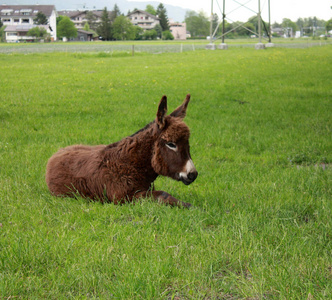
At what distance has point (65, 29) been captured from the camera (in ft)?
449

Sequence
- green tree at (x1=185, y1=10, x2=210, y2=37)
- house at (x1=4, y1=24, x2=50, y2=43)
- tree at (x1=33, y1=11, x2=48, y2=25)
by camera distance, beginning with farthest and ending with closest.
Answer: green tree at (x1=185, y1=10, x2=210, y2=37) → tree at (x1=33, y1=11, x2=48, y2=25) → house at (x1=4, y1=24, x2=50, y2=43)

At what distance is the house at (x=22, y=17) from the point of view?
→ 452 ft

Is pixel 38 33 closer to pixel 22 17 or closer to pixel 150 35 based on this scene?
pixel 150 35

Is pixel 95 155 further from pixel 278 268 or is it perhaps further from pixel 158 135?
pixel 278 268

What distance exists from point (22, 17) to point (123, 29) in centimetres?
4864

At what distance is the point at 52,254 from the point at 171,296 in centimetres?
138

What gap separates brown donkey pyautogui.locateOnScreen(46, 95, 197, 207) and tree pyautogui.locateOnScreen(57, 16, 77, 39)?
14229 centimetres

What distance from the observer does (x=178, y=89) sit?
1706cm

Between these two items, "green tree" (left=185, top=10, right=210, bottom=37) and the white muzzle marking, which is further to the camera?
"green tree" (left=185, top=10, right=210, bottom=37)

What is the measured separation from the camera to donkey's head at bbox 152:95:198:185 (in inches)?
198

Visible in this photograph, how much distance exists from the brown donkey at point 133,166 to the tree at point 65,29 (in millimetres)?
142287

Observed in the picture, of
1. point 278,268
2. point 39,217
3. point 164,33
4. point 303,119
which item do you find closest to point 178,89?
point 303,119

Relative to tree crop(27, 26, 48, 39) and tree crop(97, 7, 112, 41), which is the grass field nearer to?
tree crop(27, 26, 48, 39)

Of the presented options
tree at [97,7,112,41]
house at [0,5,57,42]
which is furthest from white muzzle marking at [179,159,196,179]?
house at [0,5,57,42]
